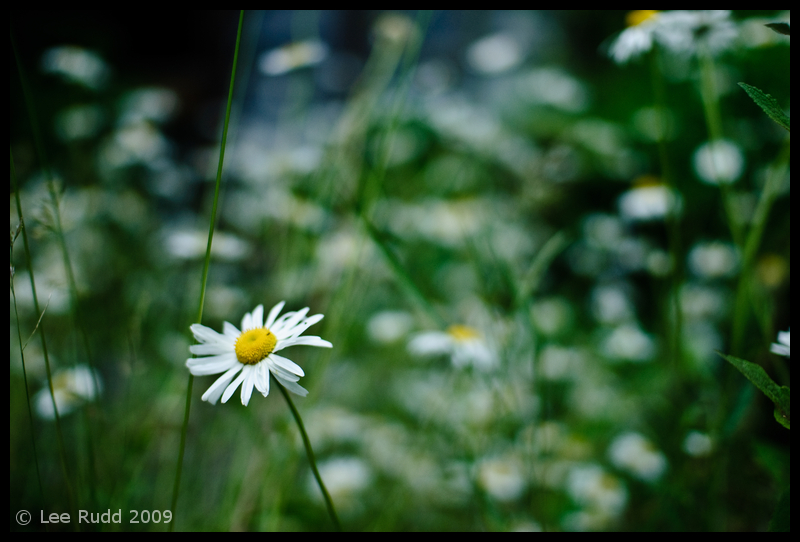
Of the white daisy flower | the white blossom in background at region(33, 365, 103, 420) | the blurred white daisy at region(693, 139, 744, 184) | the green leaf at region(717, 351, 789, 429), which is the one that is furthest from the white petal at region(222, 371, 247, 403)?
the blurred white daisy at region(693, 139, 744, 184)

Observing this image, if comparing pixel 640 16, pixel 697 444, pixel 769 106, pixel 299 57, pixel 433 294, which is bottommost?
pixel 697 444

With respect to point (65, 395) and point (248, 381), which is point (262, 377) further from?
point (65, 395)

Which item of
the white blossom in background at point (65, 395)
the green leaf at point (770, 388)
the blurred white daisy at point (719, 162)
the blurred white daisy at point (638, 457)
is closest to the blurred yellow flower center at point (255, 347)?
the green leaf at point (770, 388)

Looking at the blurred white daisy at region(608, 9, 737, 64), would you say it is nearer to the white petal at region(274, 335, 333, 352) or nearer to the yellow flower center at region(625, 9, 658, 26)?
the yellow flower center at region(625, 9, 658, 26)

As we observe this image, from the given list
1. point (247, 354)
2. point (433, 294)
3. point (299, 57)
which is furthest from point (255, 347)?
point (433, 294)

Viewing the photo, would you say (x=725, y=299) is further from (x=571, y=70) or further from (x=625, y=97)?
(x=571, y=70)

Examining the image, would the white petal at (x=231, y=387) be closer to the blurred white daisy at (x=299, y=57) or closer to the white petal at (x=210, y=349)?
the white petal at (x=210, y=349)

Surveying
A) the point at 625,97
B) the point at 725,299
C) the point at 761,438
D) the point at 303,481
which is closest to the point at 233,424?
the point at 303,481
